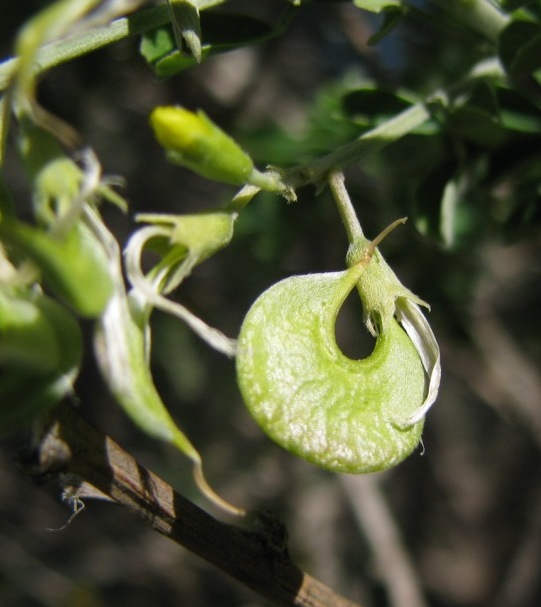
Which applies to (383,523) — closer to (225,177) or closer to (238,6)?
(238,6)

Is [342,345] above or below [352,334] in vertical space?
below

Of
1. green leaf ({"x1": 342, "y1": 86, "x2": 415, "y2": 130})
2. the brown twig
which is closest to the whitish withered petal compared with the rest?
the brown twig

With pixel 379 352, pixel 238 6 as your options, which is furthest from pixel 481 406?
pixel 379 352

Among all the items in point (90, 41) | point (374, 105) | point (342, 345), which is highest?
point (90, 41)

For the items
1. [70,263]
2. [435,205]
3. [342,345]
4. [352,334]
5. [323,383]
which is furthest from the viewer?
[342,345]

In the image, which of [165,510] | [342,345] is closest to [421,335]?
[165,510]

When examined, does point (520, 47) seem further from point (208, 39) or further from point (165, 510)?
point (165, 510)
